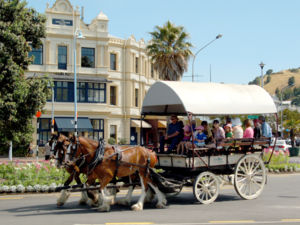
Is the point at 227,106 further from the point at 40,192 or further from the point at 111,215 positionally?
the point at 40,192

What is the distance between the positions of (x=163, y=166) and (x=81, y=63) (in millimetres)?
37917

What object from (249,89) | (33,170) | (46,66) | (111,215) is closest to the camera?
(111,215)

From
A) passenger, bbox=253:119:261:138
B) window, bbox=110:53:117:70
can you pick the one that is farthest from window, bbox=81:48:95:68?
passenger, bbox=253:119:261:138

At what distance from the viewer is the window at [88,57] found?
4906 centimetres

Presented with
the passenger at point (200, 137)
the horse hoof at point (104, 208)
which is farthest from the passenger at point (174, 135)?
the horse hoof at point (104, 208)

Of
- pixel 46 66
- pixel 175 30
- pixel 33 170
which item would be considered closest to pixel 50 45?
pixel 46 66

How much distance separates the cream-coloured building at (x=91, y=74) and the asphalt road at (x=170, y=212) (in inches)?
1332

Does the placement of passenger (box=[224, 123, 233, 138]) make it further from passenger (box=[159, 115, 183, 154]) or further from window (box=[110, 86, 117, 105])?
window (box=[110, 86, 117, 105])

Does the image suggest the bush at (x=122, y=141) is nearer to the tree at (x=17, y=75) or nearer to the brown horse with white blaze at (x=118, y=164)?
the tree at (x=17, y=75)

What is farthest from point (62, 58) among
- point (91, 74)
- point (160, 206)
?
point (160, 206)

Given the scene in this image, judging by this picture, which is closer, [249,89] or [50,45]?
[249,89]

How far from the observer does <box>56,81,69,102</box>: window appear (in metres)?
47.1

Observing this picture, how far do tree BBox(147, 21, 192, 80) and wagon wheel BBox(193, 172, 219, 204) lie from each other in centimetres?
2908

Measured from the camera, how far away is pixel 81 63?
49062 millimetres
